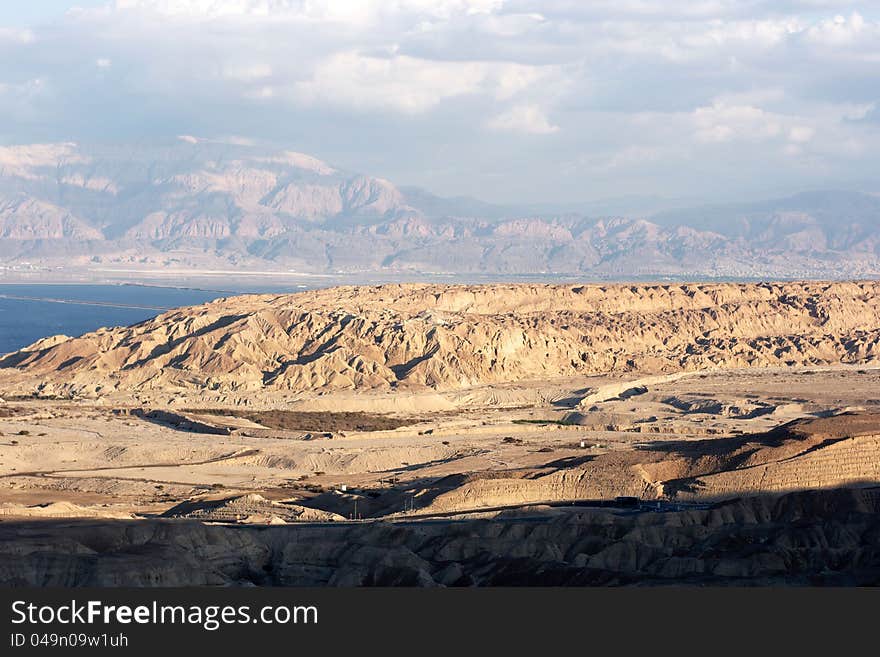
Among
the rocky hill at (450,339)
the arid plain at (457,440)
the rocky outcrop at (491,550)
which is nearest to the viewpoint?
the rocky outcrop at (491,550)

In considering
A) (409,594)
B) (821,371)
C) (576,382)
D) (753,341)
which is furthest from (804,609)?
(753,341)

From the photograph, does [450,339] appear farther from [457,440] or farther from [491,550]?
[491,550]

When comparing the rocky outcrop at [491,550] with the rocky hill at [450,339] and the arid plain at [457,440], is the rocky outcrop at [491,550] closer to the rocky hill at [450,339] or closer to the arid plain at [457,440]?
the arid plain at [457,440]

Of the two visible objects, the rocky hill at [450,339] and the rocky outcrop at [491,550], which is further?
the rocky hill at [450,339]

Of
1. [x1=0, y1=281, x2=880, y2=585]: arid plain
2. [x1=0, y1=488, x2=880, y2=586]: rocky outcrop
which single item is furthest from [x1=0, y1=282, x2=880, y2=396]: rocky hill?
[x1=0, y1=488, x2=880, y2=586]: rocky outcrop

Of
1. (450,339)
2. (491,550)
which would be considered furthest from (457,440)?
(491,550)

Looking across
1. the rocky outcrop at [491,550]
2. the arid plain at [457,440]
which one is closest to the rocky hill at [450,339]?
the arid plain at [457,440]

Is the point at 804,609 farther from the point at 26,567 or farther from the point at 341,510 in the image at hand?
the point at 341,510

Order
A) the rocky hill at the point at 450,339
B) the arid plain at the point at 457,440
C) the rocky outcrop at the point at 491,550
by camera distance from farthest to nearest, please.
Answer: the rocky hill at the point at 450,339 < the arid plain at the point at 457,440 < the rocky outcrop at the point at 491,550
